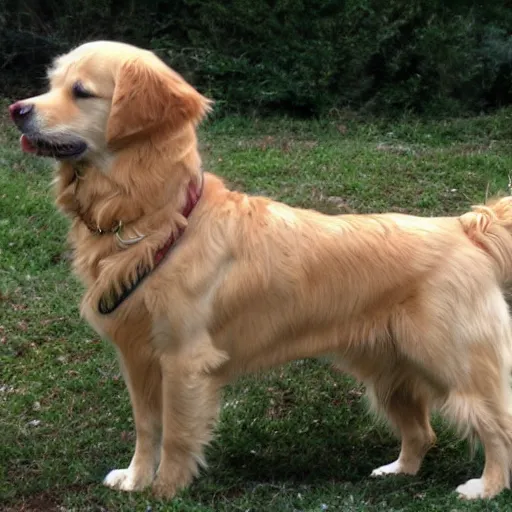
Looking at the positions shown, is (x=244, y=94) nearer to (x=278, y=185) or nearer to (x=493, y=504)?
(x=278, y=185)

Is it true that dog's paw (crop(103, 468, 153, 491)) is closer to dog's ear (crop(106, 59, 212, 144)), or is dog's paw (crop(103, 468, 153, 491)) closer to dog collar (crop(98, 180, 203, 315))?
dog collar (crop(98, 180, 203, 315))

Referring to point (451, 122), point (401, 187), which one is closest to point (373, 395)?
point (401, 187)

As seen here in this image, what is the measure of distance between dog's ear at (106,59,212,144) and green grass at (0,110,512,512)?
5.45ft

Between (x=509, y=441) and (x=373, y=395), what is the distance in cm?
76

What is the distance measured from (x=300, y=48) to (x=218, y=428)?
999cm

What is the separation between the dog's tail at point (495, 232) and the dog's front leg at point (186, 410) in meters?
1.32

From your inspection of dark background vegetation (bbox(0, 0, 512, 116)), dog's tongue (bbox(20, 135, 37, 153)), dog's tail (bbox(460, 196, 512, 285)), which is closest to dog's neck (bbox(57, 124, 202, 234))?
dog's tongue (bbox(20, 135, 37, 153))

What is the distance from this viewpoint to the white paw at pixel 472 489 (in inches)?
155

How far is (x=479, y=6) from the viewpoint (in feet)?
47.5

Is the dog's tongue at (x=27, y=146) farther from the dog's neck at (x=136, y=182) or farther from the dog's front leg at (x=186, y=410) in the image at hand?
the dog's front leg at (x=186, y=410)

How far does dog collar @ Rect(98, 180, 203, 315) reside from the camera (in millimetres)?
3611

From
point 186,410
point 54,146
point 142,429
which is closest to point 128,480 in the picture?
point 142,429

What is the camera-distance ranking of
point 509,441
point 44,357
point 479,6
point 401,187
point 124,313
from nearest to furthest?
1. point 124,313
2. point 509,441
3. point 44,357
4. point 401,187
5. point 479,6

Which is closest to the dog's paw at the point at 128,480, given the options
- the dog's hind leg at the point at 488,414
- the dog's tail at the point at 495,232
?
the dog's hind leg at the point at 488,414
